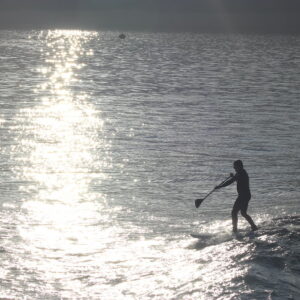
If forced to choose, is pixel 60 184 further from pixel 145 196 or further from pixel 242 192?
pixel 242 192

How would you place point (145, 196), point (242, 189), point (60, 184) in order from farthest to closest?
point (60, 184)
point (145, 196)
point (242, 189)

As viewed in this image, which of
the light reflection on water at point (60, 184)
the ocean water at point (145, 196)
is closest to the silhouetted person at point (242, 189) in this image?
the ocean water at point (145, 196)

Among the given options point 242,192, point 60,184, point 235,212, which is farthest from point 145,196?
point 242,192

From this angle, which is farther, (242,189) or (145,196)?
(145,196)

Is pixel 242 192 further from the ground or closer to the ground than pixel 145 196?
closer to the ground

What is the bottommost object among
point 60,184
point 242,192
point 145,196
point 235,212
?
point 235,212

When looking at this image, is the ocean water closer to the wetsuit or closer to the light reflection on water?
the light reflection on water

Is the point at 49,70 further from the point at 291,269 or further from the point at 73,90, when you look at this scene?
the point at 291,269

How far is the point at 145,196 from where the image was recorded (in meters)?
23.2

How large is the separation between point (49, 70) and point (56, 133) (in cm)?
4439

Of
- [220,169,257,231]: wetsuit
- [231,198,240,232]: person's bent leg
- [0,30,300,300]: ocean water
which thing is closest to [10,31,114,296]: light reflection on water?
[0,30,300,300]: ocean water

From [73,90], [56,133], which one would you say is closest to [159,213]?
[56,133]

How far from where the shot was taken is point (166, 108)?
44344mm

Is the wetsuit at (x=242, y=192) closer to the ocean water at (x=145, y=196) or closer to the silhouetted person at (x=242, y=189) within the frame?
the silhouetted person at (x=242, y=189)
